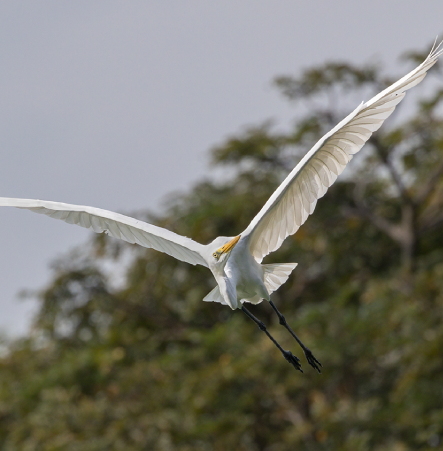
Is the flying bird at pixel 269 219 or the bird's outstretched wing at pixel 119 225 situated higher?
the bird's outstretched wing at pixel 119 225

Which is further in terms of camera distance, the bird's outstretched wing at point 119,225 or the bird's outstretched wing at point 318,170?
the bird's outstretched wing at point 119,225

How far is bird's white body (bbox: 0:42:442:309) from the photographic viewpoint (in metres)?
3.71

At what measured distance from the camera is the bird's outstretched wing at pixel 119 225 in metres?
4.03

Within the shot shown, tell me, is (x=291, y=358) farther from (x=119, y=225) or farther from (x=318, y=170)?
(x=119, y=225)

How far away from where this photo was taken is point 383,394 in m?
9.24

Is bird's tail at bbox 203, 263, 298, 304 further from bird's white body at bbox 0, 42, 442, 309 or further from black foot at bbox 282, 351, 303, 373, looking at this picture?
black foot at bbox 282, 351, 303, 373

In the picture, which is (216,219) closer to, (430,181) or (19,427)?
(430,181)

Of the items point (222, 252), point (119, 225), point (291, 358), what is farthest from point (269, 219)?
point (119, 225)

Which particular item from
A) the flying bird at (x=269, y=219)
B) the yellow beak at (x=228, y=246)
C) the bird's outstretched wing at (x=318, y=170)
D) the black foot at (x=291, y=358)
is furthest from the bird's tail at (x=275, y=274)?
the yellow beak at (x=228, y=246)

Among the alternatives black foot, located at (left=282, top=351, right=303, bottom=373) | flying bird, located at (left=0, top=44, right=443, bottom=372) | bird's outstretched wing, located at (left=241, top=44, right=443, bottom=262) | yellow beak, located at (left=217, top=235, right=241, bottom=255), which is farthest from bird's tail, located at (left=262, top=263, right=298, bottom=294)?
yellow beak, located at (left=217, top=235, right=241, bottom=255)

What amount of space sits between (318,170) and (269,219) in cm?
33

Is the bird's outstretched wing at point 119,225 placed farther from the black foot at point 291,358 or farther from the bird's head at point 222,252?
the black foot at point 291,358

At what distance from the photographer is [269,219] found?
408cm

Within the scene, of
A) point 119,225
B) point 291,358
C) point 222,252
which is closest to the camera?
point 222,252
